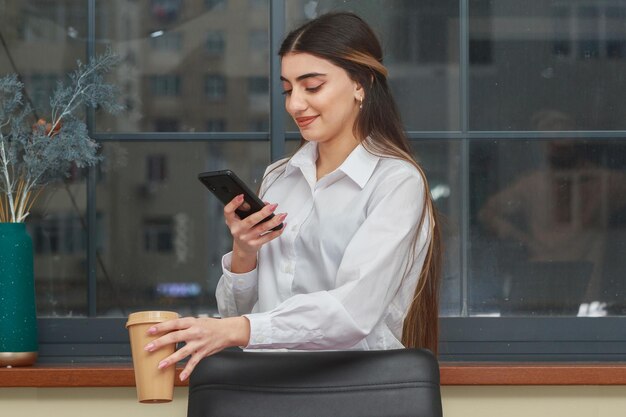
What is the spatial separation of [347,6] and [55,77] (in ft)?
2.58

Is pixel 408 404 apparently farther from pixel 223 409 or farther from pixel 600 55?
pixel 600 55

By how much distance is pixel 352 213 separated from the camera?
1876 millimetres

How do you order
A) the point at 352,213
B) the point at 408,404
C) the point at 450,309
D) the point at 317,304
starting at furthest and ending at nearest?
the point at 450,309
the point at 352,213
the point at 317,304
the point at 408,404

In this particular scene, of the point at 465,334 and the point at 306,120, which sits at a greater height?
the point at 306,120

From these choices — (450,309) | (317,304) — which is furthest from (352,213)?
(450,309)

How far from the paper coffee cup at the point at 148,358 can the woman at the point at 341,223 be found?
0.18m

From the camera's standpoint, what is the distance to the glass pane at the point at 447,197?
3059 mm

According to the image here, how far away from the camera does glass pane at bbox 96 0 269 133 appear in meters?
3.09

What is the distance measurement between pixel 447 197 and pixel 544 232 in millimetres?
267

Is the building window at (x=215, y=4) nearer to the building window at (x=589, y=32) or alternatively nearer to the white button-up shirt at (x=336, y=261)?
the building window at (x=589, y=32)

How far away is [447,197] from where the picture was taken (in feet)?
10.1

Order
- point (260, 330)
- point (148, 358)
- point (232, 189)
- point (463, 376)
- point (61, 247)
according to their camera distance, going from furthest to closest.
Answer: point (61, 247), point (463, 376), point (232, 189), point (260, 330), point (148, 358)

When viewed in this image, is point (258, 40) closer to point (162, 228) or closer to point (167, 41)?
point (167, 41)

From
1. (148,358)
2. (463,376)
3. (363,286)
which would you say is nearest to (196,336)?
(148,358)
